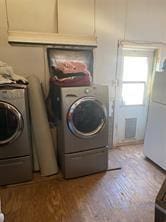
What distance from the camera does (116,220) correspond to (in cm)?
187

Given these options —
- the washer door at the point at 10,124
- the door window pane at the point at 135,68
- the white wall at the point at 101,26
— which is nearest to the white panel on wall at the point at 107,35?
the white wall at the point at 101,26

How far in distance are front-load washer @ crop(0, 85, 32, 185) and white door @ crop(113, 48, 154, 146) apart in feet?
5.41

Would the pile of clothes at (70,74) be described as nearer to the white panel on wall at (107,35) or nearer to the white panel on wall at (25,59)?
the white panel on wall at (25,59)

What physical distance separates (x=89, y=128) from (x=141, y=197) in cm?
100

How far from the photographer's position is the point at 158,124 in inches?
107

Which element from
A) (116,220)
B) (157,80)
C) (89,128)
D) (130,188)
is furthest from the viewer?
(157,80)

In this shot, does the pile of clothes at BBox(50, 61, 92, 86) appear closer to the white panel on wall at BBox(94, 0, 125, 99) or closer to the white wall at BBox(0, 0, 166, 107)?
the white wall at BBox(0, 0, 166, 107)

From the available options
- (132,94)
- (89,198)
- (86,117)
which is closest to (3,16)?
(86,117)

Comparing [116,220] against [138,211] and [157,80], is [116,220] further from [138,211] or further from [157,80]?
[157,80]

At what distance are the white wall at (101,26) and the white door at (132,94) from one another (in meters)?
0.21

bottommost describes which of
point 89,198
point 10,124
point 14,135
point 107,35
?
point 89,198

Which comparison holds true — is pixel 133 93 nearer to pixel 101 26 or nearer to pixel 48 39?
pixel 101 26

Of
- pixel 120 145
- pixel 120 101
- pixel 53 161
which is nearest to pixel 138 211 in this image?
pixel 53 161

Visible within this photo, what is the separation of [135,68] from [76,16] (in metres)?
1.33
